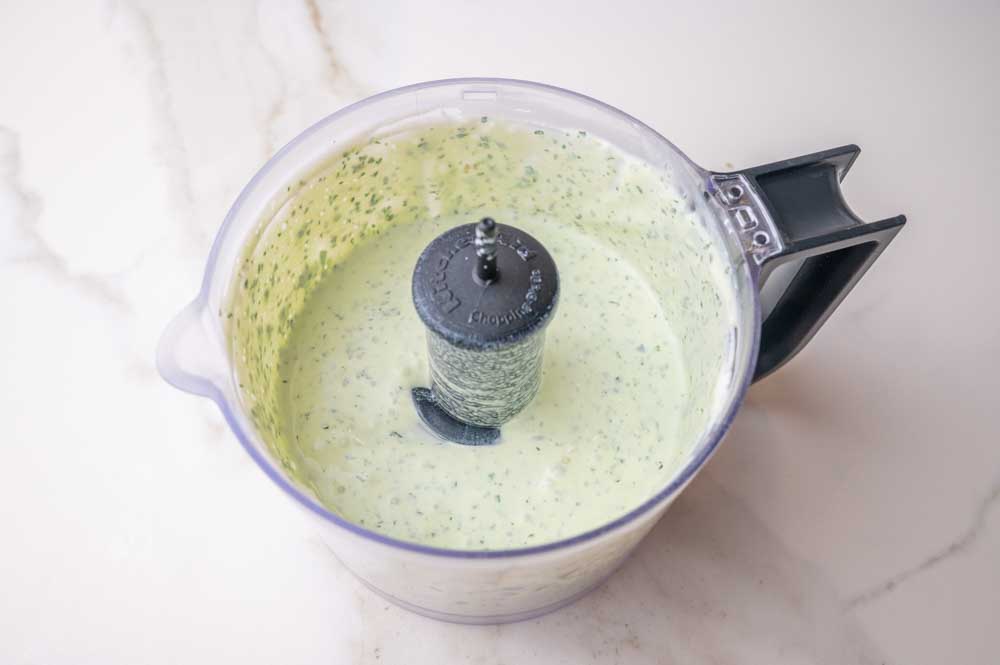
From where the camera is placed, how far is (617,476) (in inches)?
32.5

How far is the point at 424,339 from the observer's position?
91cm

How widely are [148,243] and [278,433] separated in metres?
0.36

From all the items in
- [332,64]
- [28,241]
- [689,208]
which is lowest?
[28,241]

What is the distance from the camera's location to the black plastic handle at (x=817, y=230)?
0.72 meters

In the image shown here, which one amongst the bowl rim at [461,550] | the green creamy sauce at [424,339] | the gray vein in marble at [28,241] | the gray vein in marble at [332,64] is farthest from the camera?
the gray vein in marble at [332,64]

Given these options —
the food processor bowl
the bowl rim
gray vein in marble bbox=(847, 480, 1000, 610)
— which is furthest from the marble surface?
the bowl rim

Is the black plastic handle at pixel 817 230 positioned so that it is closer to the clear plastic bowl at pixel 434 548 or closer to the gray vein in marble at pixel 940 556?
the clear plastic bowl at pixel 434 548

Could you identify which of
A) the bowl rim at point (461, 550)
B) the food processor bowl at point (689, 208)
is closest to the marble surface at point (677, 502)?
the food processor bowl at point (689, 208)

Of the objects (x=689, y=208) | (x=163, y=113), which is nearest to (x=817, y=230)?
(x=689, y=208)

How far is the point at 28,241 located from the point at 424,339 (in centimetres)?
50

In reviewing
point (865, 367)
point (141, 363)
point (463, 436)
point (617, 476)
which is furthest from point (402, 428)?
point (865, 367)

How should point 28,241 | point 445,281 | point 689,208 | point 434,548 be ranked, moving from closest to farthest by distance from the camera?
point 434,548, point 445,281, point 689,208, point 28,241

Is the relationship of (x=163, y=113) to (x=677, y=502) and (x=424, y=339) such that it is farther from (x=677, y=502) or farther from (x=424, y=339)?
(x=677, y=502)

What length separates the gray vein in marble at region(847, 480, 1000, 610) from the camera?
0.87 meters
